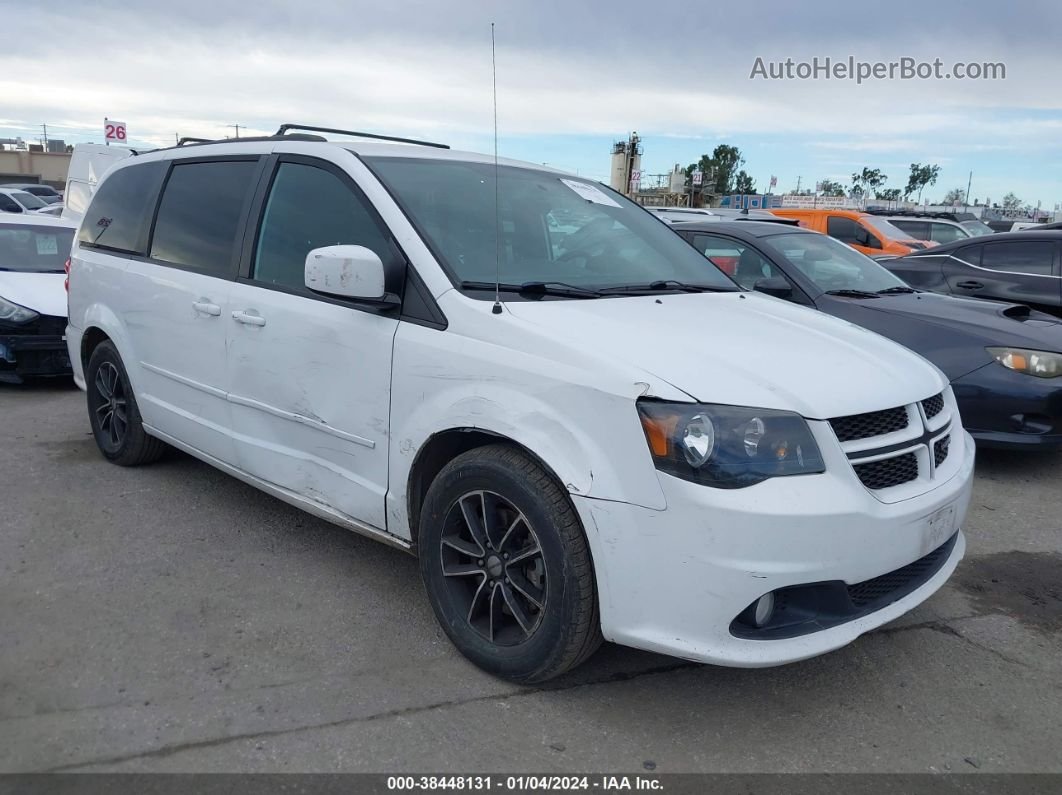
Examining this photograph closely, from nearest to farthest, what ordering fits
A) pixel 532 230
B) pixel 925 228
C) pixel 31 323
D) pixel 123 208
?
pixel 532 230 → pixel 123 208 → pixel 31 323 → pixel 925 228

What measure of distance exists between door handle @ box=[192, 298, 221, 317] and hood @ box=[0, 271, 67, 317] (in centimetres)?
380

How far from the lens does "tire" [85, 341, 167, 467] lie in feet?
16.0

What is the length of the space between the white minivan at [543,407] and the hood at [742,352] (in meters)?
0.01

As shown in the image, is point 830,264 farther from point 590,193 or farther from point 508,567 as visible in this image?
point 508,567

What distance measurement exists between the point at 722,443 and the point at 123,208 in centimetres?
397

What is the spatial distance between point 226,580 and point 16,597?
79 centimetres

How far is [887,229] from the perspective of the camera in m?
13.4

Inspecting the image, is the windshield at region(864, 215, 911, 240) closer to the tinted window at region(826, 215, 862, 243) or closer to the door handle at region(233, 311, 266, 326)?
the tinted window at region(826, 215, 862, 243)

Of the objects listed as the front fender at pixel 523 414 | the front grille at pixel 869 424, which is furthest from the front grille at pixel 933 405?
the front fender at pixel 523 414

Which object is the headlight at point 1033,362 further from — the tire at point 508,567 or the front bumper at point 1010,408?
the tire at point 508,567

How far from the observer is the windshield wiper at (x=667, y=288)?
3.45 m

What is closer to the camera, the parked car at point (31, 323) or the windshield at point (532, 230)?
the windshield at point (532, 230)

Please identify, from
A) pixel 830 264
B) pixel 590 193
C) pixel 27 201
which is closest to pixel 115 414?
pixel 590 193

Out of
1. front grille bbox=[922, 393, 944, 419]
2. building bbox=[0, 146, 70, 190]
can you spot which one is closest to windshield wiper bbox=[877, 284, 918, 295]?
front grille bbox=[922, 393, 944, 419]
